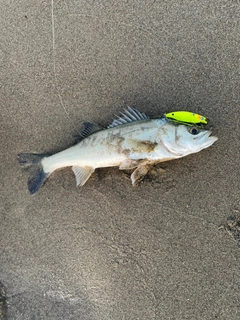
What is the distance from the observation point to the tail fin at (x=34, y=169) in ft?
11.5

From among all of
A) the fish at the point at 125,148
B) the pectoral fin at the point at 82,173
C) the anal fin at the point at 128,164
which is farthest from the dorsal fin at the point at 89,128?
the anal fin at the point at 128,164

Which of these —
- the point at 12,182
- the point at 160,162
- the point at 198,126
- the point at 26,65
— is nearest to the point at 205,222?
the point at 160,162

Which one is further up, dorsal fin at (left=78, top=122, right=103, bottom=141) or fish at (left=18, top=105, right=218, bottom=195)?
dorsal fin at (left=78, top=122, right=103, bottom=141)

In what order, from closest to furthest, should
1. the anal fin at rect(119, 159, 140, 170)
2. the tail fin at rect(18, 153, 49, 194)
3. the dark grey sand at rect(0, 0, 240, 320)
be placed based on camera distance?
the anal fin at rect(119, 159, 140, 170) < the dark grey sand at rect(0, 0, 240, 320) < the tail fin at rect(18, 153, 49, 194)

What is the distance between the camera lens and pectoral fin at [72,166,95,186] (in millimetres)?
3424

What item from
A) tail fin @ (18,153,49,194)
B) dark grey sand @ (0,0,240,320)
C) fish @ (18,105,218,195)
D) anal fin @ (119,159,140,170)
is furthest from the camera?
tail fin @ (18,153,49,194)

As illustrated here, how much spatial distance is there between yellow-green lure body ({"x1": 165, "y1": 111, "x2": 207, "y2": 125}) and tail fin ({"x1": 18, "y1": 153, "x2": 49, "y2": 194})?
1.51 meters

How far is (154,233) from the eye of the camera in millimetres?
3453

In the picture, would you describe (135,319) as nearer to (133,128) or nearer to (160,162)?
(160,162)

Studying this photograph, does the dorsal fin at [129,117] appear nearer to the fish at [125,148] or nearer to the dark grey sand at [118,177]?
the fish at [125,148]

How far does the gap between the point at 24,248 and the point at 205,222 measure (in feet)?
6.90

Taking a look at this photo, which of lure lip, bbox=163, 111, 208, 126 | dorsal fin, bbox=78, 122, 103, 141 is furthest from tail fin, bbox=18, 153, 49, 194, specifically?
lure lip, bbox=163, 111, 208, 126

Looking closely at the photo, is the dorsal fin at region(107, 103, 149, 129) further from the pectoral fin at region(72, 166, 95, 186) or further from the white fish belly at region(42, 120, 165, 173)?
the pectoral fin at region(72, 166, 95, 186)

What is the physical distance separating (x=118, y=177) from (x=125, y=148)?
0.45 metres
